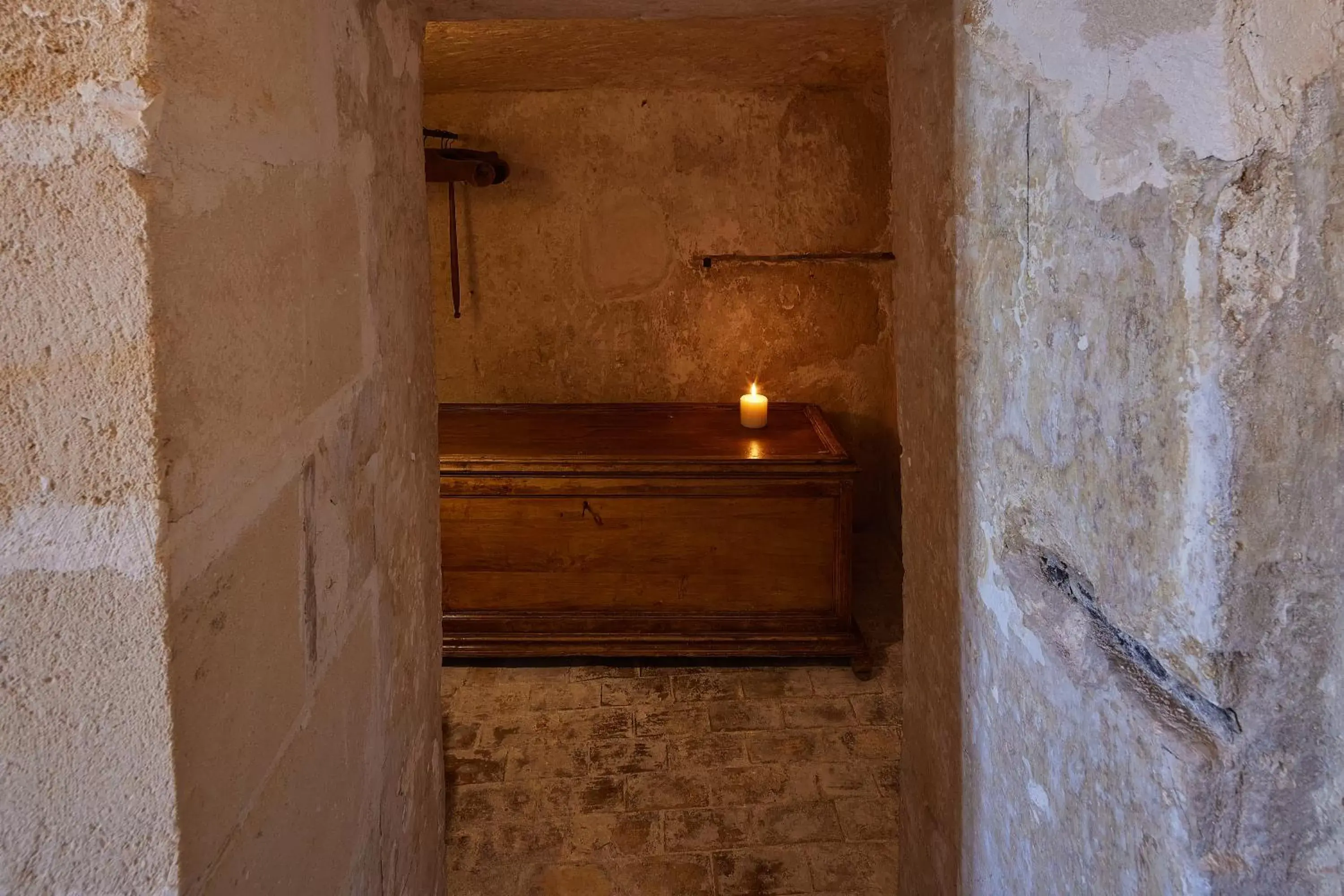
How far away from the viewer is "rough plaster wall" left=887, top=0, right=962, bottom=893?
3.14 feet

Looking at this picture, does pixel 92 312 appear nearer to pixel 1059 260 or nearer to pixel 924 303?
pixel 1059 260

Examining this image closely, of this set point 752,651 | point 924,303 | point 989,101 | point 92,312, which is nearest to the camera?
point 92,312

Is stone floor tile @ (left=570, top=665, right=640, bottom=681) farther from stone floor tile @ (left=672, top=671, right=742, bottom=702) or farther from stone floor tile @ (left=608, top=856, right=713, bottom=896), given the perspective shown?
stone floor tile @ (left=608, top=856, right=713, bottom=896)

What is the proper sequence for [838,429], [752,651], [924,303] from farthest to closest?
[838,429] → [752,651] → [924,303]

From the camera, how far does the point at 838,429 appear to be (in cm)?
357

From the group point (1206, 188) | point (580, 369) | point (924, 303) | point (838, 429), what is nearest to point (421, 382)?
point (924, 303)

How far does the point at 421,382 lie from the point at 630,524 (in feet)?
4.92

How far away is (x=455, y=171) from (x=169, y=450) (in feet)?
9.25

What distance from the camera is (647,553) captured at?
2.61 metres

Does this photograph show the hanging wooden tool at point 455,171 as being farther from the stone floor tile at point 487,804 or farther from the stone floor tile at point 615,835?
the stone floor tile at point 615,835

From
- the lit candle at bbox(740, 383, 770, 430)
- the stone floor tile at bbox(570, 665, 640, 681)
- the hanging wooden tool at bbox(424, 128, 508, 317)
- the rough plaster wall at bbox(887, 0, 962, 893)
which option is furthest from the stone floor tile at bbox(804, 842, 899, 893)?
the hanging wooden tool at bbox(424, 128, 508, 317)

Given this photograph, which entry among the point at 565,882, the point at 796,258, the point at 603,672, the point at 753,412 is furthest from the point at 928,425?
the point at 796,258

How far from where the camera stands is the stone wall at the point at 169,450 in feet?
1.48

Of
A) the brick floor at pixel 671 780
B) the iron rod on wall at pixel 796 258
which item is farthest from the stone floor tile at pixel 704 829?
the iron rod on wall at pixel 796 258
